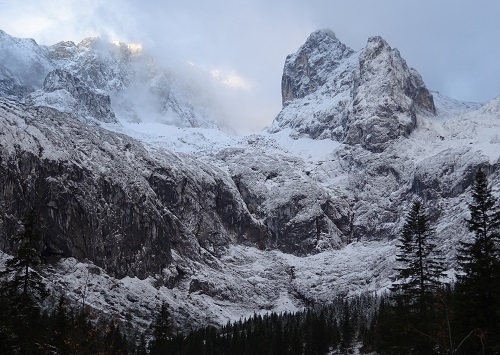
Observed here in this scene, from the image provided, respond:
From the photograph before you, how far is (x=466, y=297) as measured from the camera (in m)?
45.2

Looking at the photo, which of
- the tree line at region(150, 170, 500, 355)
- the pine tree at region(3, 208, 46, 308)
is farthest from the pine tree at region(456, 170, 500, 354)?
the pine tree at region(3, 208, 46, 308)

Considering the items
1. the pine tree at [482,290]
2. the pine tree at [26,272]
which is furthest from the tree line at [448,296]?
the pine tree at [26,272]

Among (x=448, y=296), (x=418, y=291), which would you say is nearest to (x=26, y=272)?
(x=448, y=296)

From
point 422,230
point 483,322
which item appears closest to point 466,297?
point 483,322

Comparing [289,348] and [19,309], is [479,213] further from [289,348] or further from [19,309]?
[289,348]

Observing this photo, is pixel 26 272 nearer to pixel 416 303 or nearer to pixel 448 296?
pixel 448 296

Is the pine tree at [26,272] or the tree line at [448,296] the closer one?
the tree line at [448,296]

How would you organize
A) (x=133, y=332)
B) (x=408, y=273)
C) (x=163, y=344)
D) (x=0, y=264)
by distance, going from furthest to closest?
(x=133, y=332)
(x=0, y=264)
(x=163, y=344)
(x=408, y=273)

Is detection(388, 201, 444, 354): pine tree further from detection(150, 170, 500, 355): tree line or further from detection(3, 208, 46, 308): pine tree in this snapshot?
detection(3, 208, 46, 308): pine tree

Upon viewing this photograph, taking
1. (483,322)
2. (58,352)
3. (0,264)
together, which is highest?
(0,264)

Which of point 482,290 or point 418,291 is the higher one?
point 418,291

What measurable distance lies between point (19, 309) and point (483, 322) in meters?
31.6

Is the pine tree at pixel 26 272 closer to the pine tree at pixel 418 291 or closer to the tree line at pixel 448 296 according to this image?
the tree line at pixel 448 296

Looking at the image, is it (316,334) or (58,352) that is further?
(316,334)
